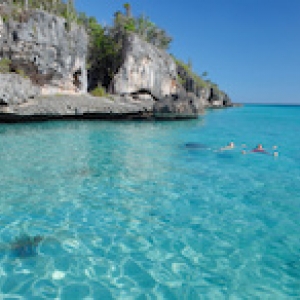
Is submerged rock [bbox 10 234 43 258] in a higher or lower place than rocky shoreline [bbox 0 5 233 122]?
lower

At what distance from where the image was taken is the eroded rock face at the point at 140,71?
29.3 meters

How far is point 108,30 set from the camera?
34438 mm

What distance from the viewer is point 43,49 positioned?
2231 cm

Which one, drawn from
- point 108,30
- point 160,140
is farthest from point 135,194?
→ point 108,30

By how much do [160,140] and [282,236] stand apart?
1172cm

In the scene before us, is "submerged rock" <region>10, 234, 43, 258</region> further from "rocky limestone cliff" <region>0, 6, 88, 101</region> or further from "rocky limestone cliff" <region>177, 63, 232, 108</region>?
"rocky limestone cliff" <region>177, 63, 232, 108</region>

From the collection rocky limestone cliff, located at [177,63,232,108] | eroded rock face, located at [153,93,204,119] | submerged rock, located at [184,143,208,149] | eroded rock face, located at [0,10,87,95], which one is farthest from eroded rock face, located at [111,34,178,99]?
rocky limestone cliff, located at [177,63,232,108]

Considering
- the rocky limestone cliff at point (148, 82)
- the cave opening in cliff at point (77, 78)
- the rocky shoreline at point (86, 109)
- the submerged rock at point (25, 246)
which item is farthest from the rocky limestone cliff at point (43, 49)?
the submerged rock at point (25, 246)

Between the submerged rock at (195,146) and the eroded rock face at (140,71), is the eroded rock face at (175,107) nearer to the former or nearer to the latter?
the eroded rock face at (140,71)

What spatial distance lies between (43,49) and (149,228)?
69.3 feet

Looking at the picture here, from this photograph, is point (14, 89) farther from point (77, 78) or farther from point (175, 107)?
point (175, 107)

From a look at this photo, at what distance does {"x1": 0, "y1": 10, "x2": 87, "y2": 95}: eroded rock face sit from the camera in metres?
21.1

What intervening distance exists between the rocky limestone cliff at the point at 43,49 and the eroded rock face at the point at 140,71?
4979 millimetres

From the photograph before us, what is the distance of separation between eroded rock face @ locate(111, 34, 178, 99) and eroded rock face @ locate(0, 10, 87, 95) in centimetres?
482
